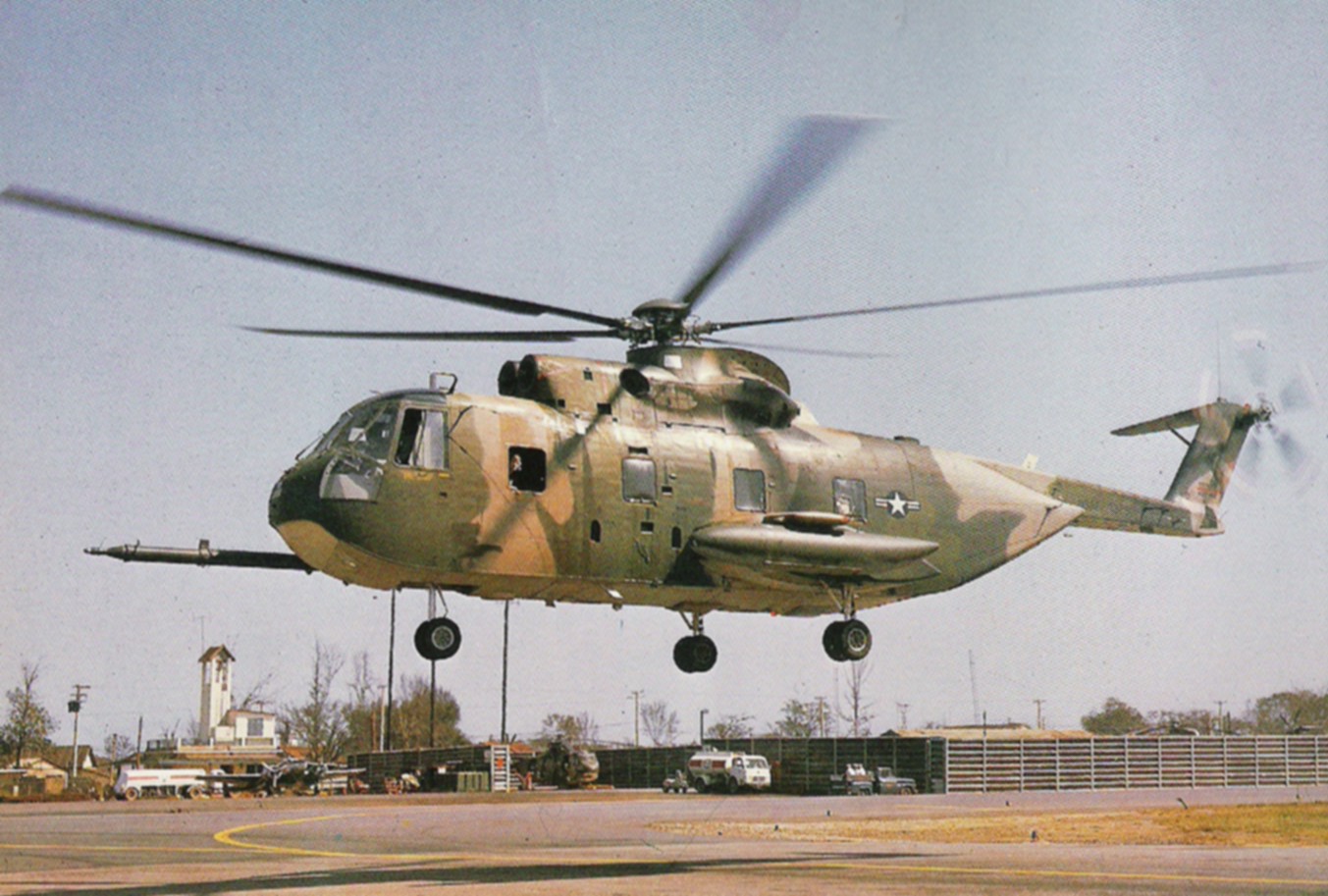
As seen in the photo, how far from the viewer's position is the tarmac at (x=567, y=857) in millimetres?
19625

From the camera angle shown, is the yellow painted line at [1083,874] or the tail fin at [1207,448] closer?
the yellow painted line at [1083,874]

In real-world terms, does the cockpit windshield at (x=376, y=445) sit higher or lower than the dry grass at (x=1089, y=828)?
higher

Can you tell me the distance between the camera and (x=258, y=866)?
2492cm

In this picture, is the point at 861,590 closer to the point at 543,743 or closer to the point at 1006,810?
the point at 1006,810

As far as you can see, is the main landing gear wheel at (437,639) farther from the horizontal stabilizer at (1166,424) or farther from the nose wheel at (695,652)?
the horizontal stabilizer at (1166,424)

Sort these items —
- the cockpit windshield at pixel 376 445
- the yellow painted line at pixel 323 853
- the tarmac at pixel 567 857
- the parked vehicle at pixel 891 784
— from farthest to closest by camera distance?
the parked vehicle at pixel 891 784, the yellow painted line at pixel 323 853, the cockpit windshield at pixel 376 445, the tarmac at pixel 567 857

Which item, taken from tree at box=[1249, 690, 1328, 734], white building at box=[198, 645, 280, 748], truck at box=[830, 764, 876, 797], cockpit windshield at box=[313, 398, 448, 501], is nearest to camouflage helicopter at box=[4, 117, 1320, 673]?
cockpit windshield at box=[313, 398, 448, 501]

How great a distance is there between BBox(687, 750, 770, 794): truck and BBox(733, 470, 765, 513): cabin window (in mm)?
39107

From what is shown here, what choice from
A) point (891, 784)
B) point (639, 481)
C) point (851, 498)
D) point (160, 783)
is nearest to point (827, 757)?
point (891, 784)

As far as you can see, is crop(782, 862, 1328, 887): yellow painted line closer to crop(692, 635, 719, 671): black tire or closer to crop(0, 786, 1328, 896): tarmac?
crop(0, 786, 1328, 896): tarmac

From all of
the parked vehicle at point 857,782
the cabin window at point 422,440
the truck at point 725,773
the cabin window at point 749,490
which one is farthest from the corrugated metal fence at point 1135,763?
the cabin window at point 422,440

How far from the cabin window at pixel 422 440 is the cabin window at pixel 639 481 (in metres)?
3.11

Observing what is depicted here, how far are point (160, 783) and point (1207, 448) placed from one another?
51518 mm

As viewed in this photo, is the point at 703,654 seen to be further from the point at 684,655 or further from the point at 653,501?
the point at 653,501
